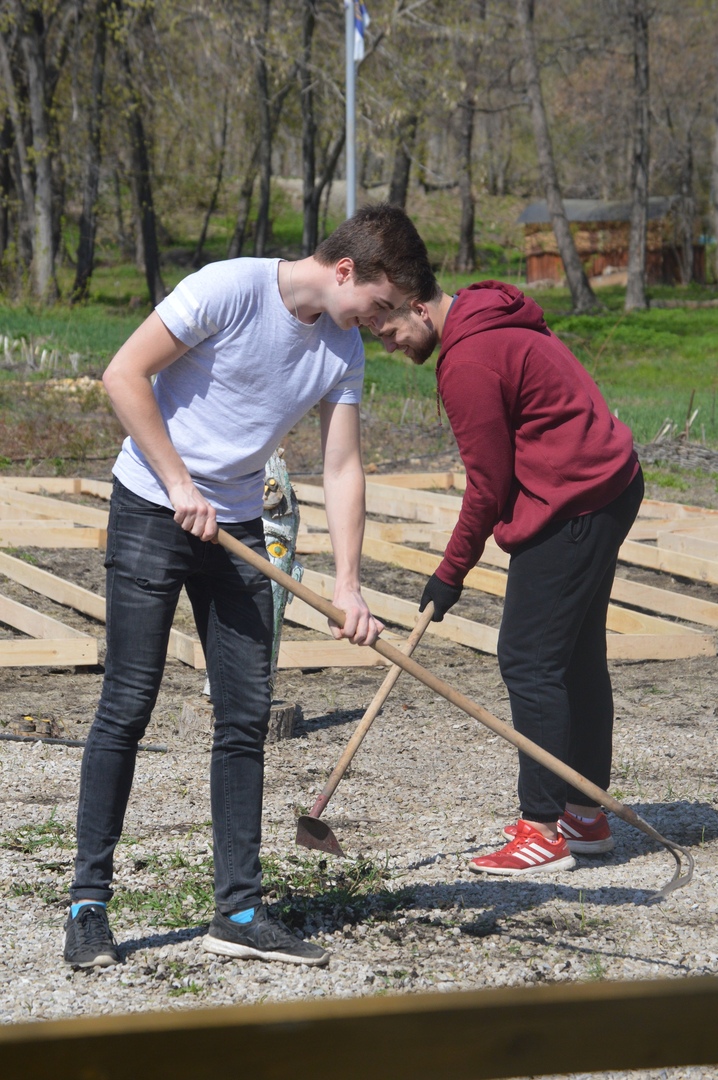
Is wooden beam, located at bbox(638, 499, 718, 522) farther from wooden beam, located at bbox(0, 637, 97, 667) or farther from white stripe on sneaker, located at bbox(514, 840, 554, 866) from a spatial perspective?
white stripe on sneaker, located at bbox(514, 840, 554, 866)

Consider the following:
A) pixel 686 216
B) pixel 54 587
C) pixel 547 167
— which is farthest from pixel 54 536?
pixel 686 216

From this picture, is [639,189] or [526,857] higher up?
[639,189]

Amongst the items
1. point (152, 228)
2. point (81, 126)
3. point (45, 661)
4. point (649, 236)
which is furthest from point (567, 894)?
point (649, 236)

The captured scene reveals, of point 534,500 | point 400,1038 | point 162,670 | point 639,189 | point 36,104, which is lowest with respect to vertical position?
point 162,670

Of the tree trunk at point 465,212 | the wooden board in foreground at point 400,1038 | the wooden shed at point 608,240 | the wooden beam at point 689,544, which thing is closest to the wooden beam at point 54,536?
the wooden beam at point 689,544

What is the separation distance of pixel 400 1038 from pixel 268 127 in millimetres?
26657

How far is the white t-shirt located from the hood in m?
0.44

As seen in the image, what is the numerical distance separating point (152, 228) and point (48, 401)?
12657 mm

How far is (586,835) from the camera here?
374cm

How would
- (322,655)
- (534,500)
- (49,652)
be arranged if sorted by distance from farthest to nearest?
(322,655) < (49,652) < (534,500)

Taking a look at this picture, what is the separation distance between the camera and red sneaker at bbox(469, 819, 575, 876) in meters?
3.52

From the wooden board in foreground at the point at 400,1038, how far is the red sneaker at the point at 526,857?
2372 millimetres

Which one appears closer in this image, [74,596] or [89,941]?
[89,941]

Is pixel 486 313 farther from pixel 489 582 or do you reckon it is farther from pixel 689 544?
pixel 689 544
